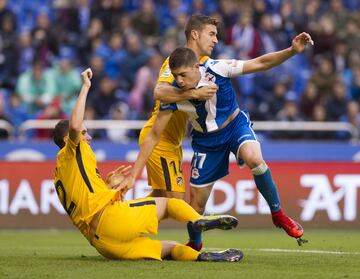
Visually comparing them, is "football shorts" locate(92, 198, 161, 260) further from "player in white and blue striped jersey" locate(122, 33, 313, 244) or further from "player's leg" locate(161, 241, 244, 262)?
"player in white and blue striped jersey" locate(122, 33, 313, 244)

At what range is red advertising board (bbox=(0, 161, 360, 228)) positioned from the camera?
1689cm

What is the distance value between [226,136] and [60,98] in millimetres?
9102

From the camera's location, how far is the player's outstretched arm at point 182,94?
10.4 m

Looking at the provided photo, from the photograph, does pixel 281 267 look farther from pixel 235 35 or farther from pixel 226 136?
pixel 235 35

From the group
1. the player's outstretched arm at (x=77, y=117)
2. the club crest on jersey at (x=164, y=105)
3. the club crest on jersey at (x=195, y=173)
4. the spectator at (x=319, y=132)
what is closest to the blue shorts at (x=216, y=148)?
the club crest on jersey at (x=195, y=173)

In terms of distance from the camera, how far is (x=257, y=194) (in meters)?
17.2

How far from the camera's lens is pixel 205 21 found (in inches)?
442

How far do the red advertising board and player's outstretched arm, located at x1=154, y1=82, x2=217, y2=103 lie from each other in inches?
255

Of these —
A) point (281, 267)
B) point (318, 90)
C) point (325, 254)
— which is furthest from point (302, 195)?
point (281, 267)

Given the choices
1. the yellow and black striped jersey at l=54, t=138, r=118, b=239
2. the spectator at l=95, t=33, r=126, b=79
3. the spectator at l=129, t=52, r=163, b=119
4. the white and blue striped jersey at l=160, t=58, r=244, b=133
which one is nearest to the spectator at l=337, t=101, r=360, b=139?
the spectator at l=129, t=52, r=163, b=119

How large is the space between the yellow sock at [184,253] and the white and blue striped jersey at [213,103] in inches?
58.0

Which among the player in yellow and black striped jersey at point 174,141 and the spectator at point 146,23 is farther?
the spectator at point 146,23

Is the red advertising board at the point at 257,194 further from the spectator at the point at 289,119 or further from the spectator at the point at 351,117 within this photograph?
the spectator at the point at 351,117

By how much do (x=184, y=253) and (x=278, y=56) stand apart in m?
2.20
